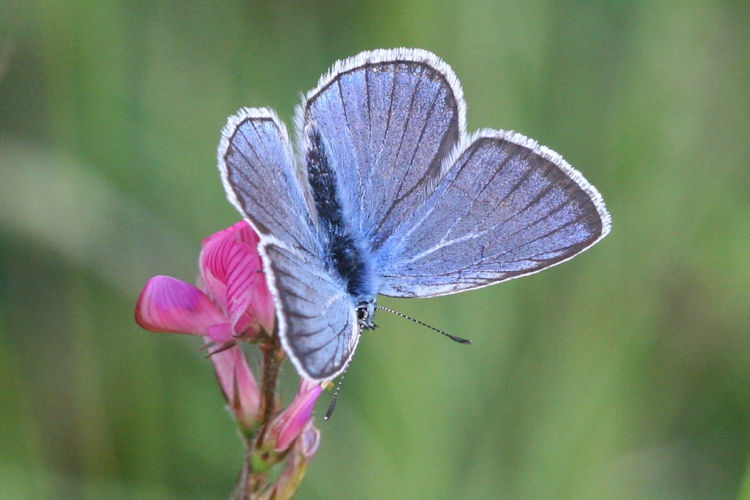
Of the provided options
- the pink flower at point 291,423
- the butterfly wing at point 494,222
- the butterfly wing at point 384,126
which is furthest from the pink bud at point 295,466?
the butterfly wing at point 384,126

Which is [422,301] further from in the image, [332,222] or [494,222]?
[494,222]

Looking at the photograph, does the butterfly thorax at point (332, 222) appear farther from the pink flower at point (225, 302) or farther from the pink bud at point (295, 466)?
the pink bud at point (295, 466)

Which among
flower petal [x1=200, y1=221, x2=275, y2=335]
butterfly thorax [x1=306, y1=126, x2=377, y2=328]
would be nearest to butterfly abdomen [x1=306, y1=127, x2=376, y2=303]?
butterfly thorax [x1=306, y1=126, x2=377, y2=328]

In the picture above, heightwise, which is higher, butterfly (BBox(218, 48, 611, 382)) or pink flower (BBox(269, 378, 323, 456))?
butterfly (BBox(218, 48, 611, 382))

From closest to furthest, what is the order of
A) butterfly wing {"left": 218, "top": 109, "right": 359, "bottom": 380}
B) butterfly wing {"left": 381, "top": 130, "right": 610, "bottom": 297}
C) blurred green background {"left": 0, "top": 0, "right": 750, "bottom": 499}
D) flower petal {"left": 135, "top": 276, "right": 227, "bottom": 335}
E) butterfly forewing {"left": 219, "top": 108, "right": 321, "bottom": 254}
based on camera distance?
butterfly wing {"left": 218, "top": 109, "right": 359, "bottom": 380}, butterfly forewing {"left": 219, "top": 108, "right": 321, "bottom": 254}, flower petal {"left": 135, "top": 276, "right": 227, "bottom": 335}, butterfly wing {"left": 381, "top": 130, "right": 610, "bottom": 297}, blurred green background {"left": 0, "top": 0, "right": 750, "bottom": 499}

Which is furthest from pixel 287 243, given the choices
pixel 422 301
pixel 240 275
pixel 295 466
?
pixel 422 301

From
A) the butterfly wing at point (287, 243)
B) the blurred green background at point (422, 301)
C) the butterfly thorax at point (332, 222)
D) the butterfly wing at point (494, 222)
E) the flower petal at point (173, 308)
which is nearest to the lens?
the butterfly wing at point (287, 243)

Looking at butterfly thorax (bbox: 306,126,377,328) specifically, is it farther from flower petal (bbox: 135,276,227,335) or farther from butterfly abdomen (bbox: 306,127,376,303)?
flower petal (bbox: 135,276,227,335)
